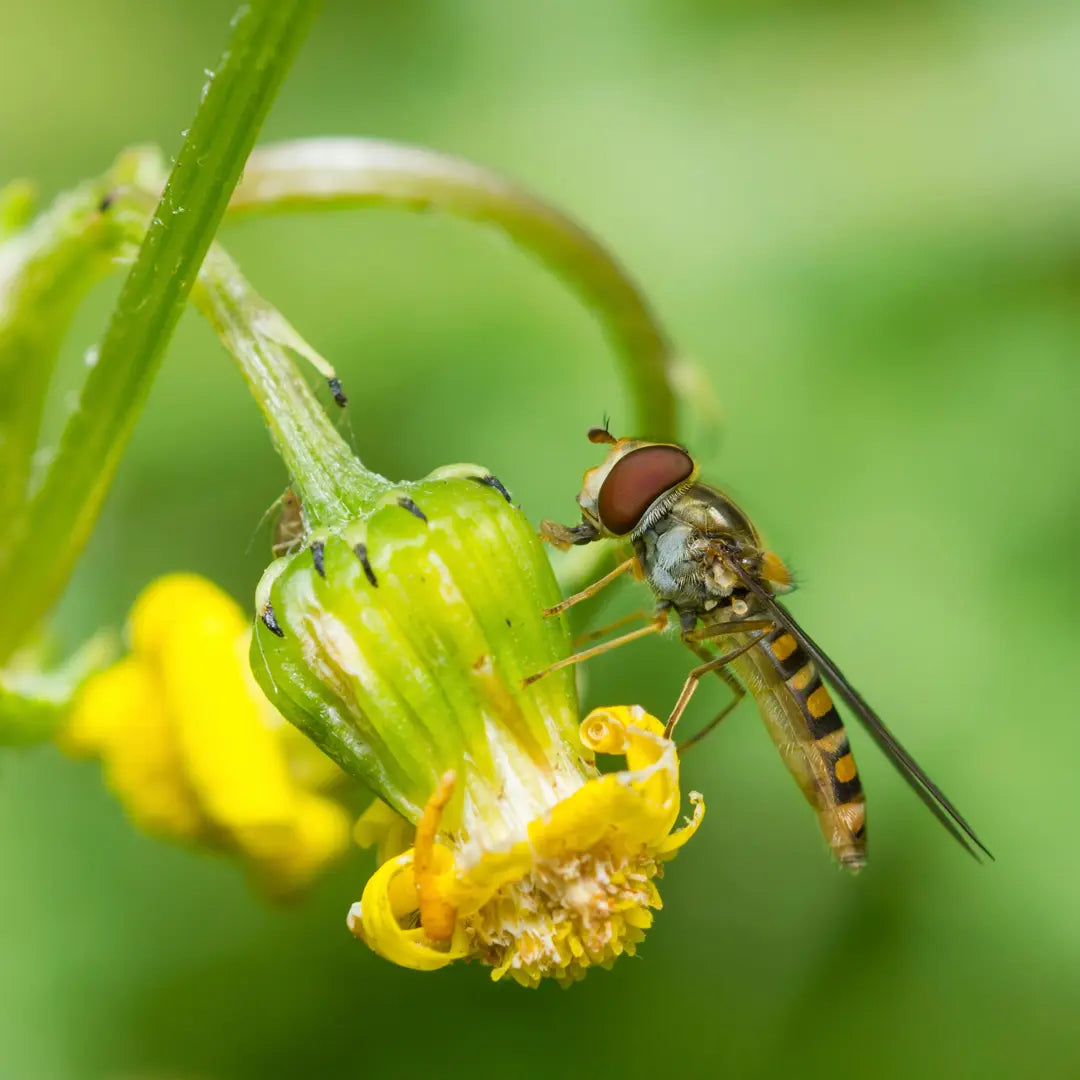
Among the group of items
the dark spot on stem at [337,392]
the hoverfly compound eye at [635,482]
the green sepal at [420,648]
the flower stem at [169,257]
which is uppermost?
the flower stem at [169,257]

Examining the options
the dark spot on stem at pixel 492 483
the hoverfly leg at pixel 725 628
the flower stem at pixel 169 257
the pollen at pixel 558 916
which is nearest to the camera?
the flower stem at pixel 169 257

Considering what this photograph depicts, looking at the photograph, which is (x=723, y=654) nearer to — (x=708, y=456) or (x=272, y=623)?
(x=272, y=623)

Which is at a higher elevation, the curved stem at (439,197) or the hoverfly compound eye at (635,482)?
the curved stem at (439,197)

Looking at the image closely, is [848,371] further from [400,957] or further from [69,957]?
[400,957]

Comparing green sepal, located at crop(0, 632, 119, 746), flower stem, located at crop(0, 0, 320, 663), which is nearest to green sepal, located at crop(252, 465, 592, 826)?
flower stem, located at crop(0, 0, 320, 663)

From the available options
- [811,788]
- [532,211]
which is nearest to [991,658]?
[811,788]

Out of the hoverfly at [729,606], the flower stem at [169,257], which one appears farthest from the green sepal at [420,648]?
the hoverfly at [729,606]

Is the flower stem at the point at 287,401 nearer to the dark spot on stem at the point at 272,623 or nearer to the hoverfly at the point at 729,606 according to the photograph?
the dark spot on stem at the point at 272,623
